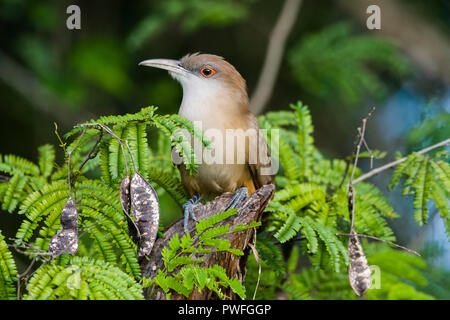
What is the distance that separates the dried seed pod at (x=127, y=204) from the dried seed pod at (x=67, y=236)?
9.6 inches

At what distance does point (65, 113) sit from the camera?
726cm

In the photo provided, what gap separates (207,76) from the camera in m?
4.19

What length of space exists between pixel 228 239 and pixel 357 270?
783 mm

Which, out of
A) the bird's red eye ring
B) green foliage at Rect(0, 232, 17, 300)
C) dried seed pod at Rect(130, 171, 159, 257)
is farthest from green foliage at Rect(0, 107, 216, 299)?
the bird's red eye ring

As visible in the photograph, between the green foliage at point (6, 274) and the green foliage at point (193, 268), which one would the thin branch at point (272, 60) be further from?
the green foliage at point (6, 274)

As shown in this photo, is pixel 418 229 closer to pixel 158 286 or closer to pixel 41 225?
pixel 158 286

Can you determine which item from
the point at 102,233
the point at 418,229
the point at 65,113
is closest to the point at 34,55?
the point at 65,113

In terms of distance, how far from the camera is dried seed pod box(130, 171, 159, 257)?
2.73 metres

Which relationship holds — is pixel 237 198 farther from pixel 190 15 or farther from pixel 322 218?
pixel 190 15

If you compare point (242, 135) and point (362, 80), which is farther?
point (362, 80)

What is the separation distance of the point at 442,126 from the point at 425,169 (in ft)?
4.39

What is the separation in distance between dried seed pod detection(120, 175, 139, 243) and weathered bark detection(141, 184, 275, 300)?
1.00ft

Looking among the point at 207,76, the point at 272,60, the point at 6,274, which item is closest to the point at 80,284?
the point at 6,274

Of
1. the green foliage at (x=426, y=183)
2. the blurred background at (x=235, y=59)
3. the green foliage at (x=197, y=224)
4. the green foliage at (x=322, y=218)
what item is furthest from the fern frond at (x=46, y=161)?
the green foliage at (x=426, y=183)
